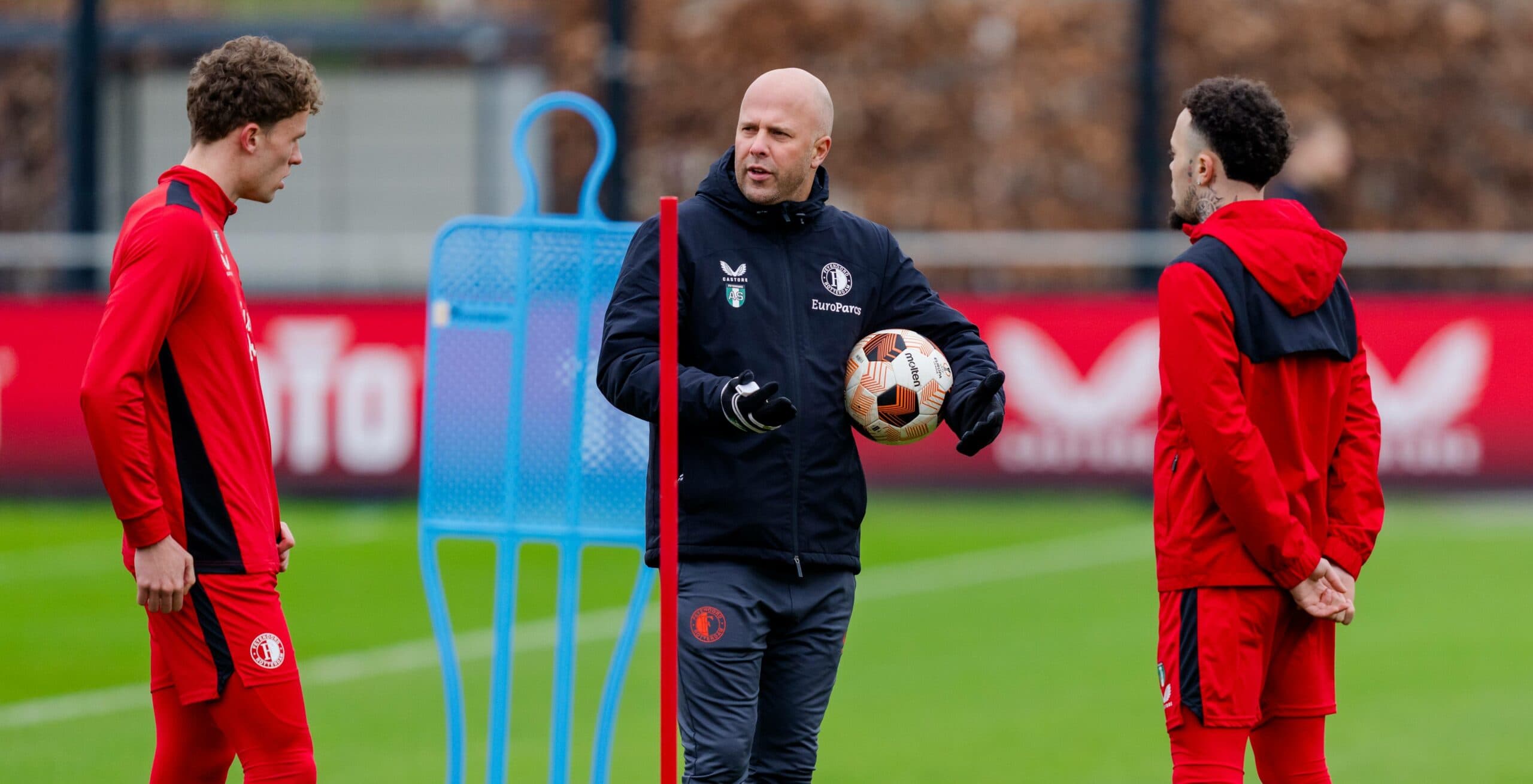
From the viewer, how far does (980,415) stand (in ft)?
15.1

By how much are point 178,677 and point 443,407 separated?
1545 millimetres

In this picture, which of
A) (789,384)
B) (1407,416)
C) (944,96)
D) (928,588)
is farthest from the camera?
(944,96)

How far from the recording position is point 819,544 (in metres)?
4.67

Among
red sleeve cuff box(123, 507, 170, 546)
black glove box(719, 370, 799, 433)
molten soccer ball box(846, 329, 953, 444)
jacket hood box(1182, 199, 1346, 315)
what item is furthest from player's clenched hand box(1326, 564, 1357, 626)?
red sleeve cuff box(123, 507, 170, 546)

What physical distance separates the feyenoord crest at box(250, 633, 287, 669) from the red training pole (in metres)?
0.88

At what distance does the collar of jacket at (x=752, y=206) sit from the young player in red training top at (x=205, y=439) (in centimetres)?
101

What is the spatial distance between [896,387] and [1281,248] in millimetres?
973

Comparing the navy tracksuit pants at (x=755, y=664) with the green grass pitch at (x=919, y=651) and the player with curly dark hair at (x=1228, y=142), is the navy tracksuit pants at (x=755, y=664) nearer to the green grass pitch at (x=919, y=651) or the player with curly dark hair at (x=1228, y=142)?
the player with curly dark hair at (x=1228, y=142)

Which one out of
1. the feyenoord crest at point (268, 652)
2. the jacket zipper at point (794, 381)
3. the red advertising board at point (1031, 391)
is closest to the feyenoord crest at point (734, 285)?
the jacket zipper at point (794, 381)

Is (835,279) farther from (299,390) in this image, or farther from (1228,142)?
(299,390)

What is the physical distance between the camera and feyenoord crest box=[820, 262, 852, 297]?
4.77 m

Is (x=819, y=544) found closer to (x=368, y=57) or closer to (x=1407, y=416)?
(x=1407, y=416)

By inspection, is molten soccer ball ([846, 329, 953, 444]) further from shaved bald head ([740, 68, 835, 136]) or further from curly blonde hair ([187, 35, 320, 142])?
curly blonde hair ([187, 35, 320, 142])

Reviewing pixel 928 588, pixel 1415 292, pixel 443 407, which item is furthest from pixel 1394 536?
pixel 443 407
